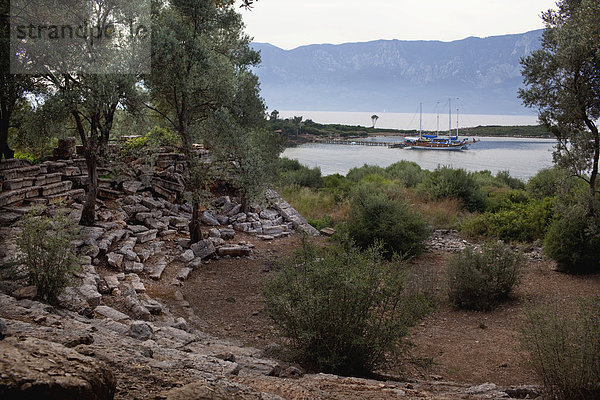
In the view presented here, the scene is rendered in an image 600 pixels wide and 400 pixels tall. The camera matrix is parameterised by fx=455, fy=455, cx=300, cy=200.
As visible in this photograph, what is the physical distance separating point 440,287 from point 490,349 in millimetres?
2901

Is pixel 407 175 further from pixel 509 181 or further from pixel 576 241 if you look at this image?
pixel 576 241

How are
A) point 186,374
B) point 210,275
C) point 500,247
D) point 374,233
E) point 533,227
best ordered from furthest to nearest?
point 533,227
point 374,233
point 210,275
point 500,247
point 186,374

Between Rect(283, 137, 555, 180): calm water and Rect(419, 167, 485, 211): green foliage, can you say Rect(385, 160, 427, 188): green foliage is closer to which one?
Rect(283, 137, 555, 180): calm water

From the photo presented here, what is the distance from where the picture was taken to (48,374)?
217 cm

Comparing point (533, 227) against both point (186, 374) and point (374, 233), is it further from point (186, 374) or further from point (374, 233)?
point (186, 374)

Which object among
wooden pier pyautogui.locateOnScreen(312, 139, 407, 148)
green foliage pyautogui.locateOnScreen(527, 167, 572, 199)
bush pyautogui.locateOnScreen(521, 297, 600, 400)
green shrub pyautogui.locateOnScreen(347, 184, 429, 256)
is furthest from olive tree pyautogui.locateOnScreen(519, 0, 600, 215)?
wooden pier pyautogui.locateOnScreen(312, 139, 407, 148)

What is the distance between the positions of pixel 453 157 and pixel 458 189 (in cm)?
1781

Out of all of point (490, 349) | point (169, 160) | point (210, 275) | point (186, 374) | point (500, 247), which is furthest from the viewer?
point (169, 160)

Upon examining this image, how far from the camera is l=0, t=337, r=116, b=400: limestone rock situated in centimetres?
205

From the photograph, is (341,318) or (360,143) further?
(360,143)

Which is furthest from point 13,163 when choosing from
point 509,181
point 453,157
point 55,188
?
point 453,157

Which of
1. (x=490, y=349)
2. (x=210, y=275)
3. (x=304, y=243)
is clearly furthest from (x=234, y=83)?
(x=490, y=349)

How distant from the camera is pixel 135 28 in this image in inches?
400

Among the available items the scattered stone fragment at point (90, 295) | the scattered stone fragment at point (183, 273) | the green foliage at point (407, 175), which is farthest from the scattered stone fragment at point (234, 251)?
the green foliage at point (407, 175)
